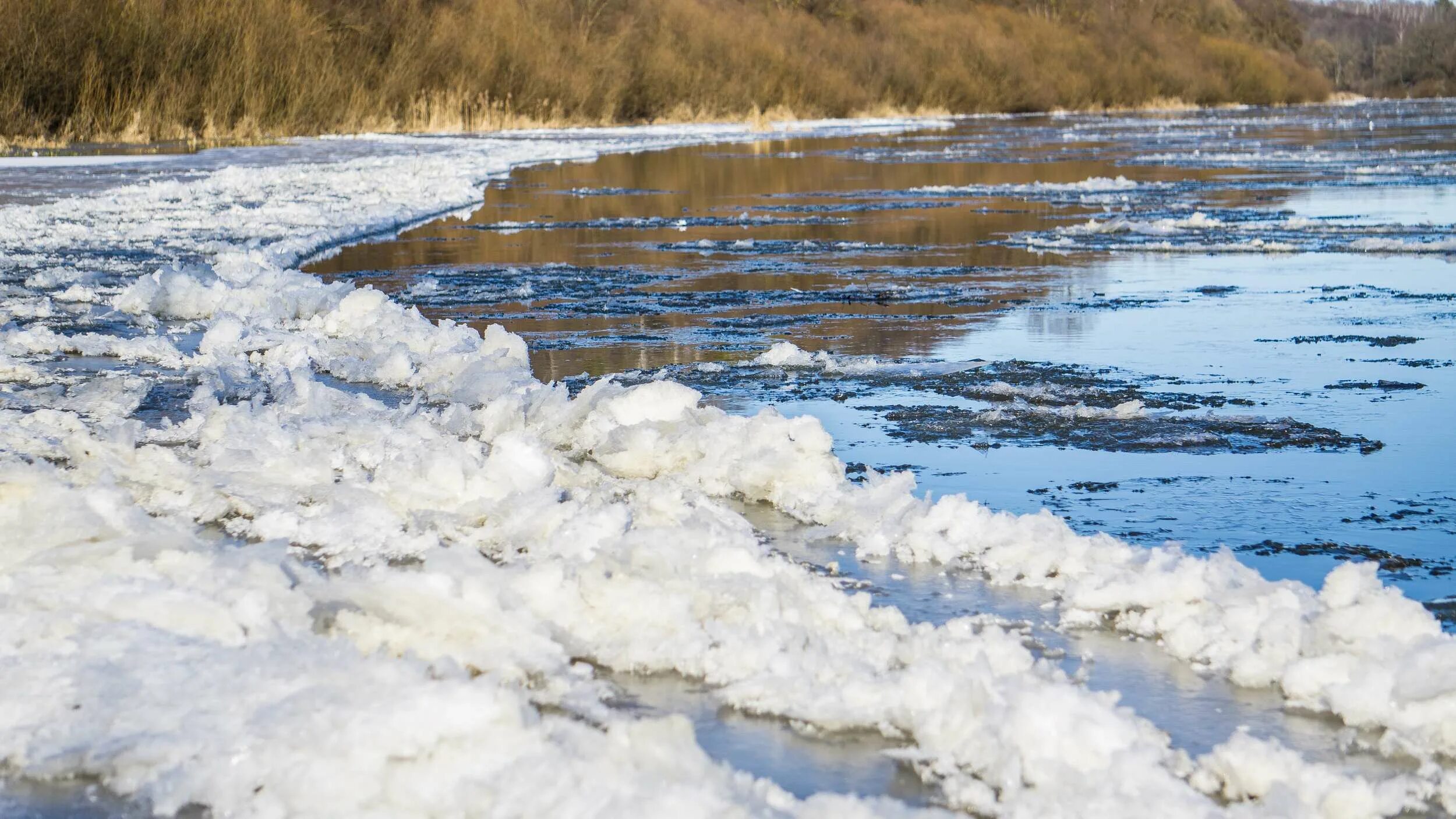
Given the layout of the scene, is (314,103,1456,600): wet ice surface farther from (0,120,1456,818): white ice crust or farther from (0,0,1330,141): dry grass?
(0,0,1330,141): dry grass

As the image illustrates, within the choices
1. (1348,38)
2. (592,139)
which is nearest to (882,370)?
(592,139)

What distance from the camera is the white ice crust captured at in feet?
8.05

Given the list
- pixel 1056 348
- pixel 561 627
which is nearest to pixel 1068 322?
pixel 1056 348

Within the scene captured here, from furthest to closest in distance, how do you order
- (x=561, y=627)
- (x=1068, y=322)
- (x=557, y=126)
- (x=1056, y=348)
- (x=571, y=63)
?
(x=571, y=63), (x=557, y=126), (x=1068, y=322), (x=1056, y=348), (x=561, y=627)

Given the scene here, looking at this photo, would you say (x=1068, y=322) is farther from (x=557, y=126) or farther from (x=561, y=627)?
(x=557, y=126)

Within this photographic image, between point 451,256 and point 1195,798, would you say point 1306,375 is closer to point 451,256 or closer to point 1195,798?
point 1195,798

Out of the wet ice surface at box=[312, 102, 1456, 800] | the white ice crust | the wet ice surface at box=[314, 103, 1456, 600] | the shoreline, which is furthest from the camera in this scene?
the shoreline

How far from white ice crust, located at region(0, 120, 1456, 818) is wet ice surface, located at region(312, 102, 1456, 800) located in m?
0.11

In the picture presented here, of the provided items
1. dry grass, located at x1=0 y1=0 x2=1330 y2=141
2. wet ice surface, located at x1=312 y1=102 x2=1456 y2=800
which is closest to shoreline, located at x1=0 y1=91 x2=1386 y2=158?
dry grass, located at x1=0 y1=0 x2=1330 y2=141

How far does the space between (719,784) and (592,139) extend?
28036 millimetres

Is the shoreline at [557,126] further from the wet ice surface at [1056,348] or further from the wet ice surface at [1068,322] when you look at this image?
the wet ice surface at [1056,348]

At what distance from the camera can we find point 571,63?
130ft

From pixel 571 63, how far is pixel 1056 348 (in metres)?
34.4

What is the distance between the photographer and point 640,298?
26.8 feet
